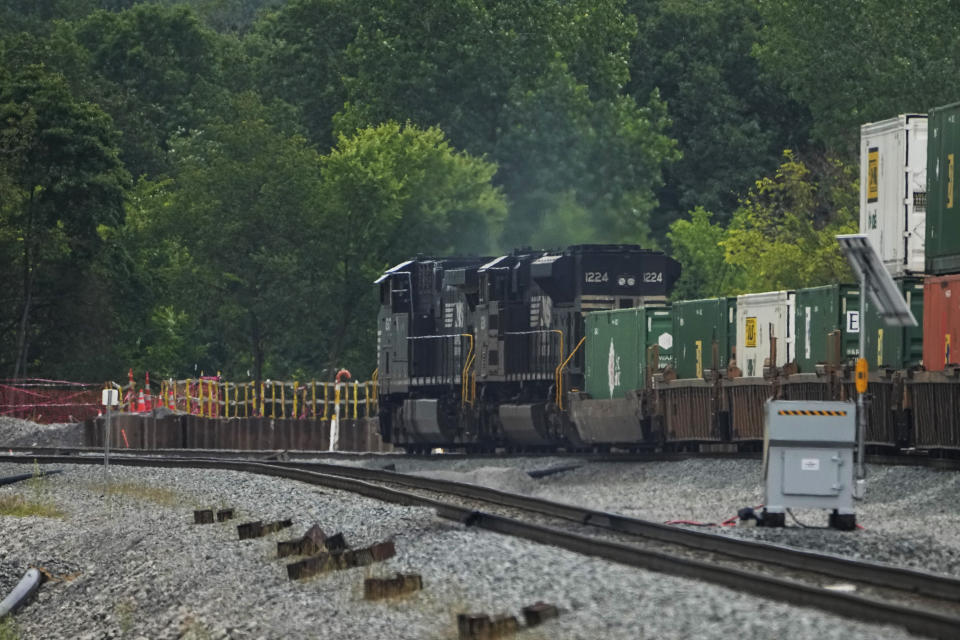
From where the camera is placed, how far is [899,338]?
24234mm

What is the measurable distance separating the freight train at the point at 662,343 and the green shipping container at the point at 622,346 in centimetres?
3

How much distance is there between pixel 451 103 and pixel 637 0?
16.6 meters

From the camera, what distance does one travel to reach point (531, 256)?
110ft

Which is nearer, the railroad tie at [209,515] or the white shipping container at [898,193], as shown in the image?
the railroad tie at [209,515]

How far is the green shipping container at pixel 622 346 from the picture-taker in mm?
30605

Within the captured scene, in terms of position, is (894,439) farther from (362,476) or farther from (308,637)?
(308,637)

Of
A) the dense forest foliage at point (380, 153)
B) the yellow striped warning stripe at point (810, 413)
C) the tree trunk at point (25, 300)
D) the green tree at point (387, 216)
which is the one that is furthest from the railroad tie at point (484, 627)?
the green tree at point (387, 216)

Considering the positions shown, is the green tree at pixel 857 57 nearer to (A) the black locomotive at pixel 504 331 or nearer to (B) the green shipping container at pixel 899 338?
(A) the black locomotive at pixel 504 331

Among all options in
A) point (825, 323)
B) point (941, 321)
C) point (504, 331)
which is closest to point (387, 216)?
point (504, 331)

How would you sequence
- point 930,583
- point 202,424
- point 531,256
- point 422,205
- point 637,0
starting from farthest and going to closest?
point 637,0, point 422,205, point 202,424, point 531,256, point 930,583

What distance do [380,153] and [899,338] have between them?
41.0 meters

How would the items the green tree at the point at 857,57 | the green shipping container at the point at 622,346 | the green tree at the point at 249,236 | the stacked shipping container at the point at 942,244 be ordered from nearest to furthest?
the stacked shipping container at the point at 942,244
the green shipping container at the point at 622,346
the green tree at the point at 249,236
the green tree at the point at 857,57

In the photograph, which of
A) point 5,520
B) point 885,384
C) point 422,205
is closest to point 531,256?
point 885,384

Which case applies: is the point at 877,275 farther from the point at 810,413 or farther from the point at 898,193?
the point at 898,193
